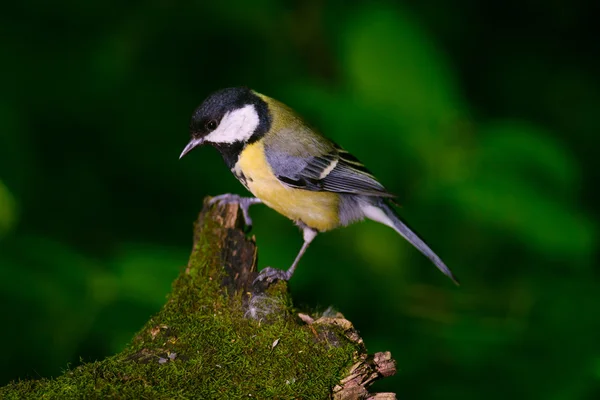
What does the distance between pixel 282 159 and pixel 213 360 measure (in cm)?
95

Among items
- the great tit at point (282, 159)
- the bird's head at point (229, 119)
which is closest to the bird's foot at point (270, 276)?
the great tit at point (282, 159)

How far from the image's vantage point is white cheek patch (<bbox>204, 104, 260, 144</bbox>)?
240 centimetres

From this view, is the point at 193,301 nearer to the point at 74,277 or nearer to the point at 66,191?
the point at 74,277

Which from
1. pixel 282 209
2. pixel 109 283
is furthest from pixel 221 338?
pixel 109 283

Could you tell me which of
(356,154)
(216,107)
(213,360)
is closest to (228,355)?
(213,360)

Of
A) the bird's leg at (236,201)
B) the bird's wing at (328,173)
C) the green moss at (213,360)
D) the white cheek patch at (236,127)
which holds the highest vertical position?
the white cheek patch at (236,127)

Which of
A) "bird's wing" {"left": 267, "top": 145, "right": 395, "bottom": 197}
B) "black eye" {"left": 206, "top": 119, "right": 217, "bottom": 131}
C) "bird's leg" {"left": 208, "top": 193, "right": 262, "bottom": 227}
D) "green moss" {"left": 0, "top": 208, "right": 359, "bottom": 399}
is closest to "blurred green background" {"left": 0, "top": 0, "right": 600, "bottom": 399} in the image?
"bird's leg" {"left": 208, "top": 193, "right": 262, "bottom": 227}

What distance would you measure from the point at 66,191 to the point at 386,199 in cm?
167

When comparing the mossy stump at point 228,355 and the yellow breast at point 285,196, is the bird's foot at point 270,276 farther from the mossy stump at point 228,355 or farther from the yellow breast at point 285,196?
the yellow breast at point 285,196

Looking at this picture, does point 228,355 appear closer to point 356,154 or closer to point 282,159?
point 282,159

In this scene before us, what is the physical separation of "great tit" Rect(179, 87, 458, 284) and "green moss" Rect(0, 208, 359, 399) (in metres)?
0.48

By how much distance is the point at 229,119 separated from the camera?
2.40 metres

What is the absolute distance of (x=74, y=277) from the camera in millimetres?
2584

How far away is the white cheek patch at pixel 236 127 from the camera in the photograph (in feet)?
7.89
